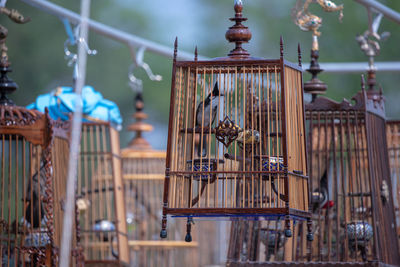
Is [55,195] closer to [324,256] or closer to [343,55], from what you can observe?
[324,256]

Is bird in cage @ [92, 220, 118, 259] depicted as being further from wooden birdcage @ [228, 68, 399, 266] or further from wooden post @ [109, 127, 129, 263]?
wooden birdcage @ [228, 68, 399, 266]

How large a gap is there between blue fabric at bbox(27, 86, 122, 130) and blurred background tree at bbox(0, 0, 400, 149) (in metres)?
9.90

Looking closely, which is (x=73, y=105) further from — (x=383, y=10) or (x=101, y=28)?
(x=383, y=10)

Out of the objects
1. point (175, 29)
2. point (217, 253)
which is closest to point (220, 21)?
point (175, 29)

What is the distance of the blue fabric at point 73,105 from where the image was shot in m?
8.43

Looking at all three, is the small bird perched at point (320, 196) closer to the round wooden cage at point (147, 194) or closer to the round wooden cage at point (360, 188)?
the round wooden cage at point (360, 188)

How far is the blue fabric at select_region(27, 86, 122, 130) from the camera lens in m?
8.43

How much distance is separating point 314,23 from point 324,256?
202 cm

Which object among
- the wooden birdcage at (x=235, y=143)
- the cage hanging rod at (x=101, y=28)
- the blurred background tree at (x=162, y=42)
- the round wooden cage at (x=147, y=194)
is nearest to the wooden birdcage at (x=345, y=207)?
the wooden birdcage at (x=235, y=143)

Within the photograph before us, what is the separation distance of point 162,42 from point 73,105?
529 inches

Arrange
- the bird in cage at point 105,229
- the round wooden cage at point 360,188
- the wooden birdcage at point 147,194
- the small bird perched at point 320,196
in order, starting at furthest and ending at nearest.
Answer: the wooden birdcage at point 147,194 < the bird in cage at point 105,229 < the small bird perched at point 320,196 < the round wooden cage at point 360,188

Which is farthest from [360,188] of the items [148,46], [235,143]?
[148,46]

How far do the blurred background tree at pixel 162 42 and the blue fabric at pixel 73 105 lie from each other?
990cm

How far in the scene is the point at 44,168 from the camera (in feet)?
22.3
